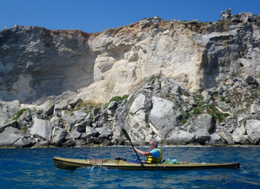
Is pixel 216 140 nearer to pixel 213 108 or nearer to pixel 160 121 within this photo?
pixel 213 108

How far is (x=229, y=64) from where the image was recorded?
84.1ft

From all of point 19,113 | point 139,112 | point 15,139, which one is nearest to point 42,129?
point 15,139

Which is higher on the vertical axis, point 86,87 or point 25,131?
point 86,87

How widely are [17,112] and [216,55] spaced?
75.3 ft

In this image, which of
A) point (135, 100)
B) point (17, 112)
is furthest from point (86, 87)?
point (135, 100)

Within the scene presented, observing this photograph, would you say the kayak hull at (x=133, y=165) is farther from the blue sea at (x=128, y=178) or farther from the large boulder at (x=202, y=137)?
the large boulder at (x=202, y=137)

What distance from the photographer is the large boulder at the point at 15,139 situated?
72.2 feet

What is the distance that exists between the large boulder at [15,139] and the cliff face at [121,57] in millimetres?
8791

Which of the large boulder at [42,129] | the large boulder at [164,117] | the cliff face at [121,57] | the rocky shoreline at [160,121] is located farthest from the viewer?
the cliff face at [121,57]

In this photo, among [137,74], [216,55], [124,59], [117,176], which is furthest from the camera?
[124,59]

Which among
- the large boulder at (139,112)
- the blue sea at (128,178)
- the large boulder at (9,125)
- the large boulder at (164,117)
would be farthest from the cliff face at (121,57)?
the blue sea at (128,178)

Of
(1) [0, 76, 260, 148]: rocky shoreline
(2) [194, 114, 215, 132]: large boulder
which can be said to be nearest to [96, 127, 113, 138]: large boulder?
(1) [0, 76, 260, 148]: rocky shoreline

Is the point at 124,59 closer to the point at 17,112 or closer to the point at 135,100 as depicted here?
the point at 135,100

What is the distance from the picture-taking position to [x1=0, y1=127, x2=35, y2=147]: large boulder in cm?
2202
